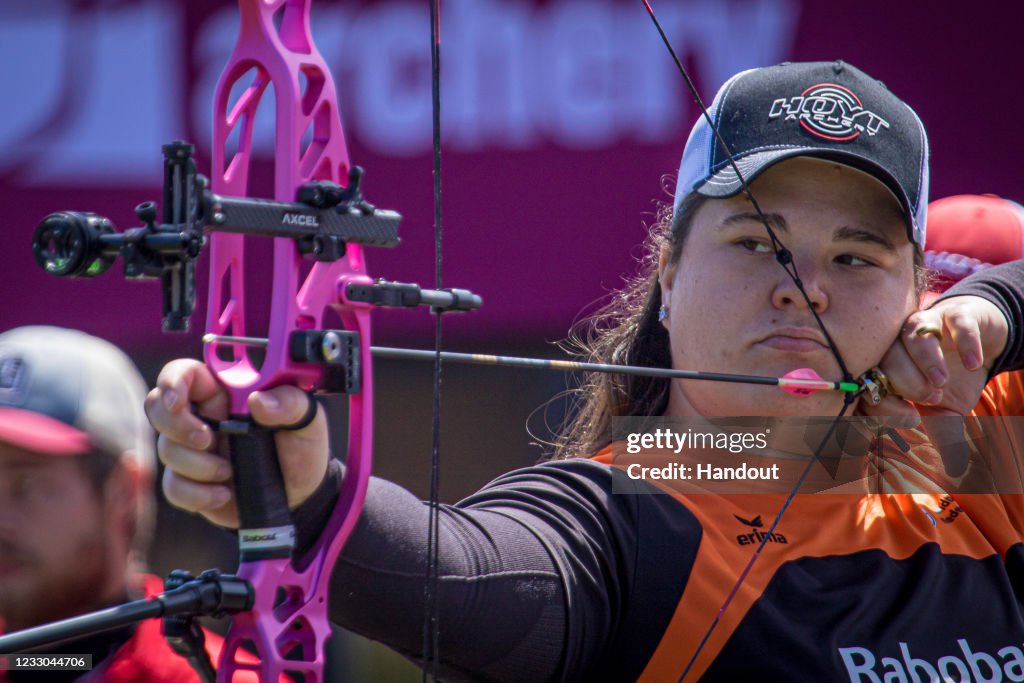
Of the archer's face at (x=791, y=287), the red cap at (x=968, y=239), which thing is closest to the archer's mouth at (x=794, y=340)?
the archer's face at (x=791, y=287)

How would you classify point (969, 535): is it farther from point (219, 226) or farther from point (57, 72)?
point (57, 72)

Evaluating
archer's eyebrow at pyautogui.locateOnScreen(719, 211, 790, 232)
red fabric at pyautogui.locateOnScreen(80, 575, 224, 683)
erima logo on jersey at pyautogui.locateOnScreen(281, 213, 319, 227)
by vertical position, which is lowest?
red fabric at pyautogui.locateOnScreen(80, 575, 224, 683)

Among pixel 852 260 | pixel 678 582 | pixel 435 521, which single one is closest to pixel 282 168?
pixel 435 521

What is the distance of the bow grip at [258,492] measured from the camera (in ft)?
3.49

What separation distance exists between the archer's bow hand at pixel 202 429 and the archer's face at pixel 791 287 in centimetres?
72

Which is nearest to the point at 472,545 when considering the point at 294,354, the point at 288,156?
the point at 294,354

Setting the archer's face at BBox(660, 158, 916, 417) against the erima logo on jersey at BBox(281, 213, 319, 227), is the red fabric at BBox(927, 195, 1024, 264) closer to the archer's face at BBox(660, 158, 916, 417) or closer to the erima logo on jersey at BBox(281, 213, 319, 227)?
the archer's face at BBox(660, 158, 916, 417)

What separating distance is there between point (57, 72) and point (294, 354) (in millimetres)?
2360

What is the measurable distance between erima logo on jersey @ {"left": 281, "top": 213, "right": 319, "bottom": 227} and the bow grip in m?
0.17

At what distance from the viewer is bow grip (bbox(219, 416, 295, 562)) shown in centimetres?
106

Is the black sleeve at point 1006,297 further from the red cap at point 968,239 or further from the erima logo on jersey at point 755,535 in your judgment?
the erima logo on jersey at point 755,535

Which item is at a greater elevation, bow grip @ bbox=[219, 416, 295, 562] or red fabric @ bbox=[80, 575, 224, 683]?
bow grip @ bbox=[219, 416, 295, 562]

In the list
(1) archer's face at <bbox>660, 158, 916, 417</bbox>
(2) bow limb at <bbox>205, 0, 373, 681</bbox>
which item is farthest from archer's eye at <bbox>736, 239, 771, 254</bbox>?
(2) bow limb at <bbox>205, 0, 373, 681</bbox>

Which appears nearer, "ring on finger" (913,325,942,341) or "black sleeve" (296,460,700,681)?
"black sleeve" (296,460,700,681)
